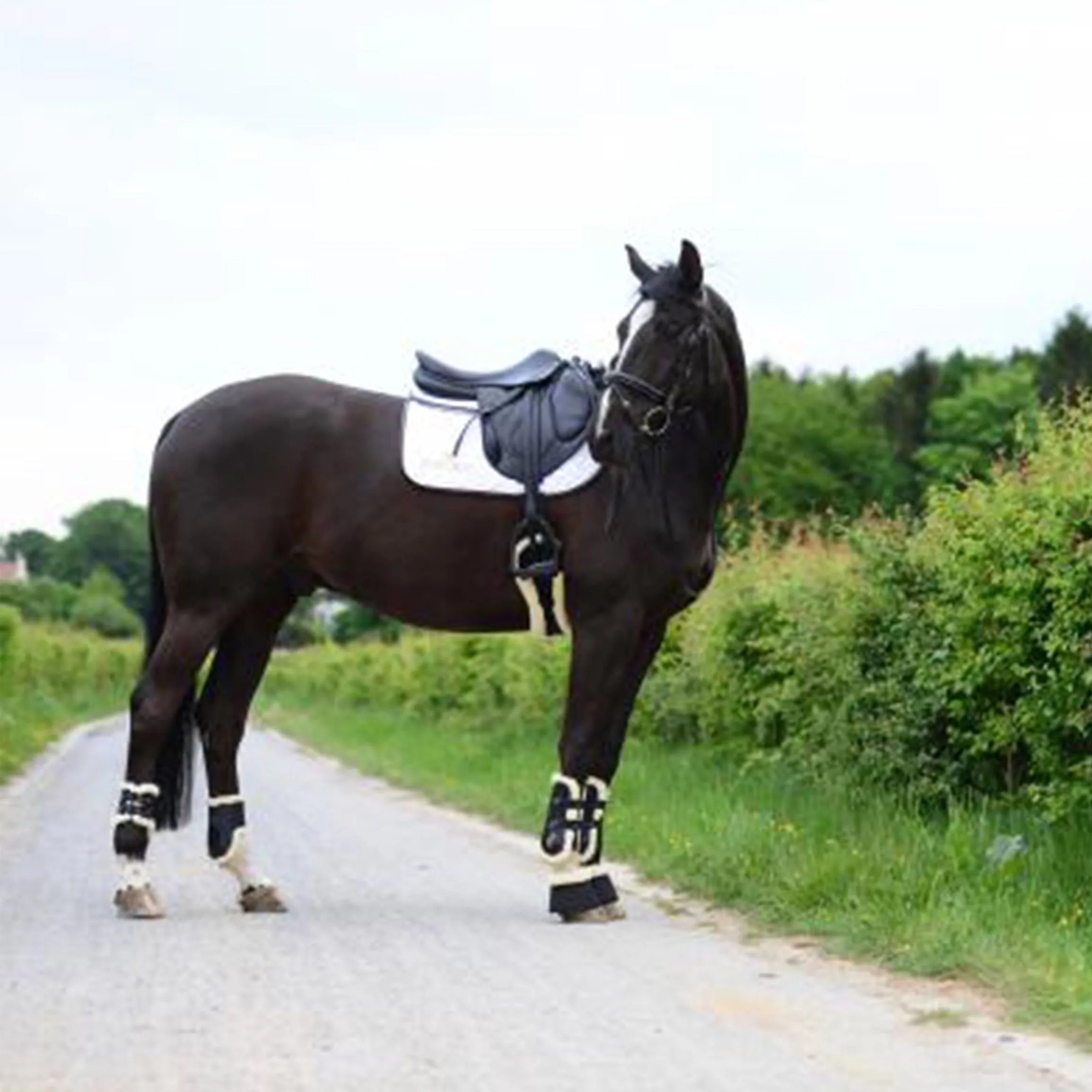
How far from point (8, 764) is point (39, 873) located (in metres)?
11.2

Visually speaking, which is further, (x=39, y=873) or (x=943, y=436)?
(x=943, y=436)

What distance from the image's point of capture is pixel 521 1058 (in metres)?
5.65

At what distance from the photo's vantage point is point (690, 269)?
28.1 ft

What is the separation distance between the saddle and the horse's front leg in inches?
15.4

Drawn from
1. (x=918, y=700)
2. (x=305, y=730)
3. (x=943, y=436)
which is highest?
(x=943, y=436)

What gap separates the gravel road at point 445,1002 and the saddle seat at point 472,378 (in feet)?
8.11

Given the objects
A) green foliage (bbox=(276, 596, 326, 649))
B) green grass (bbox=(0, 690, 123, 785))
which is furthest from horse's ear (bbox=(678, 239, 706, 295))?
green foliage (bbox=(276, 596, 326, 649))

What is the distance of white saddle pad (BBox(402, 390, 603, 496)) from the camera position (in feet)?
29.0

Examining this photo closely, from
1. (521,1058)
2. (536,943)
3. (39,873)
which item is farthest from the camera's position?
(39,873)

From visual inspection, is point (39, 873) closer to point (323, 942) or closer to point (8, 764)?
point (323, 942)

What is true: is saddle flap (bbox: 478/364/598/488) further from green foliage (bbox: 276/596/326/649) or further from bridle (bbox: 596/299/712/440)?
green foliage (bbox: 276/596/326/649)

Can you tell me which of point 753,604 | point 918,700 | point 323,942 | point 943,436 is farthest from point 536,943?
point 943,436

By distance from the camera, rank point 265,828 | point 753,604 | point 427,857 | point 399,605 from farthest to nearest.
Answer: point 753,604, point 265,828, point 427,857, point 399,605

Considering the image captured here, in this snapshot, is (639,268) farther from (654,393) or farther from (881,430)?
(881,430)
